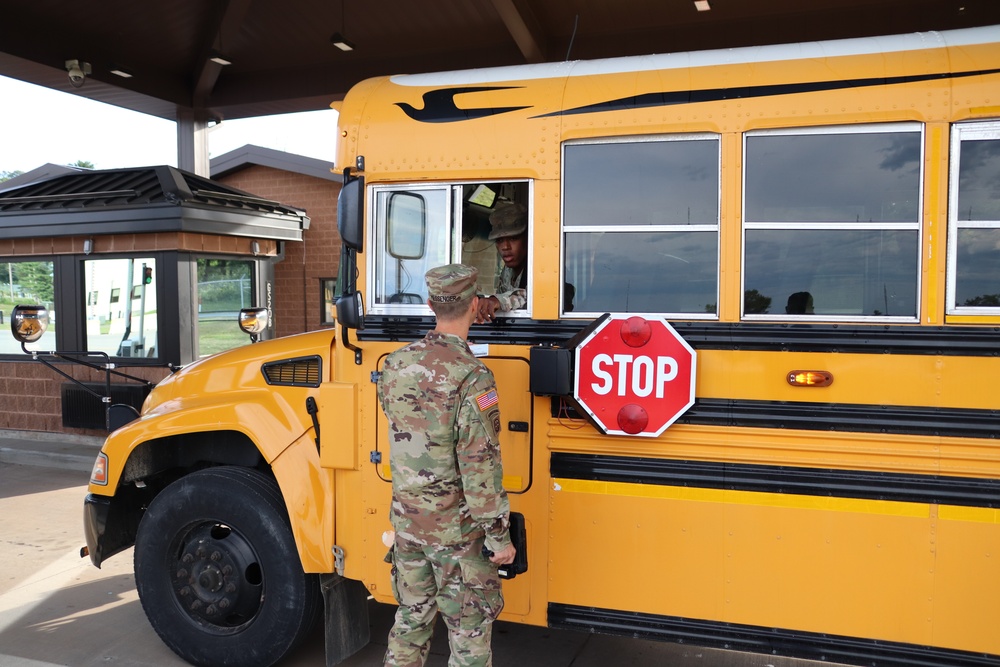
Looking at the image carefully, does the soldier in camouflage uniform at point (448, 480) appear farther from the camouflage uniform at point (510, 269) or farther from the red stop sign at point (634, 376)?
the red stop sign at point (634, 376)

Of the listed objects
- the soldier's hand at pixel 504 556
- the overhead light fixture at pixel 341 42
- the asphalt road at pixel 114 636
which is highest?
the overhead light fixture at pixel 341 42

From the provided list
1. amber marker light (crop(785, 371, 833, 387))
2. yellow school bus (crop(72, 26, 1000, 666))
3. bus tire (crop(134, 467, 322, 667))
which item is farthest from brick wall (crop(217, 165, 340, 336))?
amber marker light (crop(785, 371, 833, 387))

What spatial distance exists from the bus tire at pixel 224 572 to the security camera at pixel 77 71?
791cm

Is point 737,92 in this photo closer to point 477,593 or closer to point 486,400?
point 486,400

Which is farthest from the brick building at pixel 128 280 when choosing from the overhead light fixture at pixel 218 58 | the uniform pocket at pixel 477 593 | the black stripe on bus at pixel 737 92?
the uniform pocket at pixel 477 593

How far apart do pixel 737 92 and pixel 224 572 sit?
3.28 m

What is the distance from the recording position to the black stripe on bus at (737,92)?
2.78 metres

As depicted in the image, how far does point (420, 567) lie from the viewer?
288 centimetres

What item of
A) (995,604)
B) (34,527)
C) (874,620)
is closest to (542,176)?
(874,620)

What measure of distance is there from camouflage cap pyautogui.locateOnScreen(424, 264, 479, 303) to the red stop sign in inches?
21.4

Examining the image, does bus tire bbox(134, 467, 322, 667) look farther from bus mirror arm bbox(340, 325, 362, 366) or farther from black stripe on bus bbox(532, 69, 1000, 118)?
black stripe on bus bbox(532, 69, 1000, 118)

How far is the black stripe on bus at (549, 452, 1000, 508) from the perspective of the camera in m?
2.74

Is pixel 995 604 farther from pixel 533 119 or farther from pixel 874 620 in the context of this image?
pixel 533 119

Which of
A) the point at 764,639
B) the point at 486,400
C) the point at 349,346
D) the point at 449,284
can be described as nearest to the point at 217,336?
the point at 349,346
